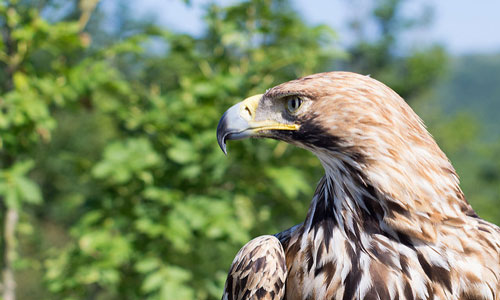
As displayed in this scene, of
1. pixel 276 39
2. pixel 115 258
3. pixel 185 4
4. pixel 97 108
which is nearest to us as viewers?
pixel 115 258

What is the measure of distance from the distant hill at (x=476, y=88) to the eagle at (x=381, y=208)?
8229 centimetres

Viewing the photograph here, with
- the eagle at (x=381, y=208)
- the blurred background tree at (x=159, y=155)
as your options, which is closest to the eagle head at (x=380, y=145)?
the eagle at (x=381, y=208)

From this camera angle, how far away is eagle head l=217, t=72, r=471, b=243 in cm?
153

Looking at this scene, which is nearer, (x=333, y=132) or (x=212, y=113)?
(x=333, y=132)

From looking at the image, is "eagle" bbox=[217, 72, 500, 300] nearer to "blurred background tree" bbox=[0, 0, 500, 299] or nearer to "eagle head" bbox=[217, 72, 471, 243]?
"eagle head" bbox=[217, 72, 471, 243]

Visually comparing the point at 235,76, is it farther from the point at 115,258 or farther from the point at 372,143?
the point at 372,143

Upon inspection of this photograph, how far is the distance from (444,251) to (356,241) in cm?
29

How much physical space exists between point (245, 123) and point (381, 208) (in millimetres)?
590

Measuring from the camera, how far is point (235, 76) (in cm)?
387

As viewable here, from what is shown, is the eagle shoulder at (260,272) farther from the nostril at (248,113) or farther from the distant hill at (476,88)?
the distant hill at (476,88)

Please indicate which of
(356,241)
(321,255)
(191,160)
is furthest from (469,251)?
(191,160)

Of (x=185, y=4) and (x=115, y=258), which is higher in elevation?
(x=185, y=4)

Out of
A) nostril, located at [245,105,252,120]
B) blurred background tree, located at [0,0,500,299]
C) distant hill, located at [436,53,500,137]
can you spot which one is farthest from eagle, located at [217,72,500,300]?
distant hill, located at [436,53,500,137]

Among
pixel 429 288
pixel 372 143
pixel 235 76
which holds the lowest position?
pixel 429 288
